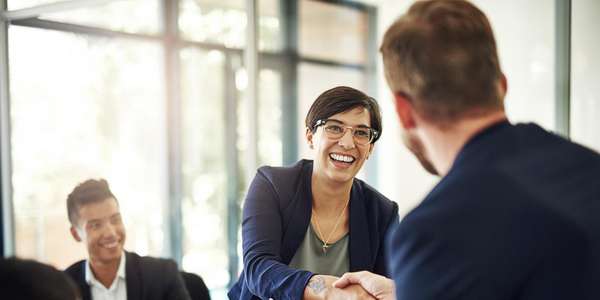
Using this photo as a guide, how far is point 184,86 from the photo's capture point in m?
4.81

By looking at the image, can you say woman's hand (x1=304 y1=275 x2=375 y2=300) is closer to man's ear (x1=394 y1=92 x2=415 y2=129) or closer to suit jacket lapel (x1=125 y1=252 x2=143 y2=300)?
man's ear (x1=394 y1=92 x2=415 y2=129)

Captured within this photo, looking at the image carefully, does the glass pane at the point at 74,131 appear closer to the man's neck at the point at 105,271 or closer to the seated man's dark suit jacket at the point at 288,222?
the man's neck at the point at 105,271

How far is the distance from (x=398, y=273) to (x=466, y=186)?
0.17 m

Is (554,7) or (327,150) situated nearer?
(327,150)

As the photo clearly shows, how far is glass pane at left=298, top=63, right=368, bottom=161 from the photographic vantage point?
2.41 meters

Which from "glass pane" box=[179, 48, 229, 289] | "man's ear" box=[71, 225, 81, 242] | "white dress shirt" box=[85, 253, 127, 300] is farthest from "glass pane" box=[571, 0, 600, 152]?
"glass pane" box=[179, 48, 229, 289]

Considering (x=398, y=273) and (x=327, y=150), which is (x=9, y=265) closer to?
(x=398, y=273)

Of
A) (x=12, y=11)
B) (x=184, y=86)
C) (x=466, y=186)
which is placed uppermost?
(x=12, y=11)

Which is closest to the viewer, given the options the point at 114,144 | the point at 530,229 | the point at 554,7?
the point at 530,229

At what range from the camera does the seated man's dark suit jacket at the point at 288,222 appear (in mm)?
1797

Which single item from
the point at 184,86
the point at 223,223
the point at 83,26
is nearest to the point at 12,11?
the point at 83,26

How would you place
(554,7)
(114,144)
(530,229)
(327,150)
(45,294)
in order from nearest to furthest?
(530,229), (45,294), (327,150), (554,7), (114,144)

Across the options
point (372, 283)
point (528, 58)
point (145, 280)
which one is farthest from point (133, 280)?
point (528, 58)

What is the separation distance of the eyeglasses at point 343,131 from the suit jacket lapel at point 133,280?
→ 1.39 metres
